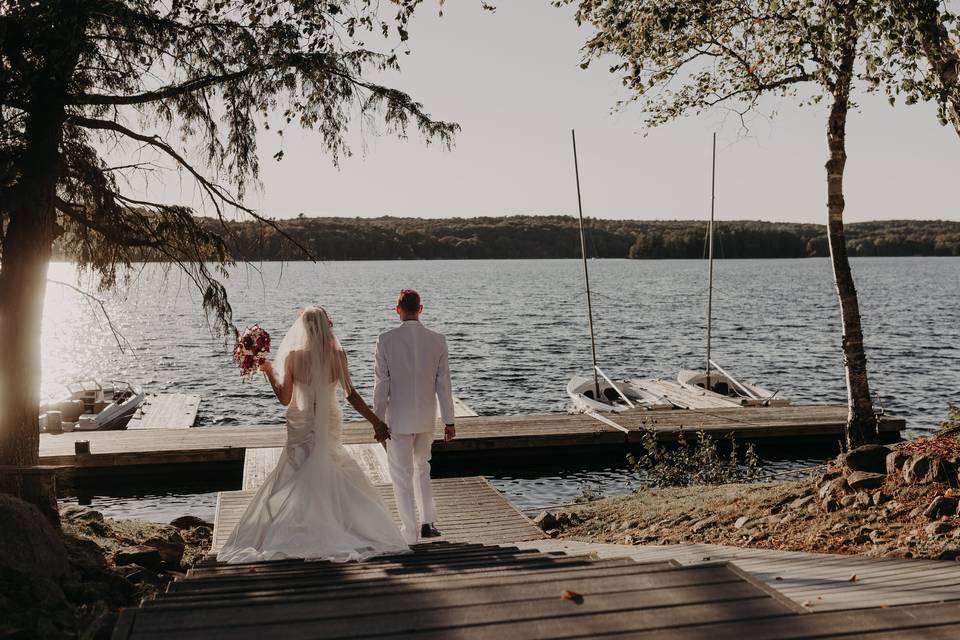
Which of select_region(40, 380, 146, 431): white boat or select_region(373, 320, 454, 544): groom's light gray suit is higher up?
select_region(373, 320, 454, 544): groom's light gray suit

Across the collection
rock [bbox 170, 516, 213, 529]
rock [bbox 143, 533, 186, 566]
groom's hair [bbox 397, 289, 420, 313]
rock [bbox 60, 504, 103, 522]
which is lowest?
rock [bbox 170, 516, 213, 529]

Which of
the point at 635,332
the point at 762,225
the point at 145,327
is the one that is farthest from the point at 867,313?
the point at 762,225

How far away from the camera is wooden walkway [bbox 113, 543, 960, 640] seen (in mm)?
2846

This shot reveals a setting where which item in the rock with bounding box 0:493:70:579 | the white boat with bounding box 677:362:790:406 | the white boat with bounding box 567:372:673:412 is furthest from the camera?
the white boat with bounding box 677:362:790:406

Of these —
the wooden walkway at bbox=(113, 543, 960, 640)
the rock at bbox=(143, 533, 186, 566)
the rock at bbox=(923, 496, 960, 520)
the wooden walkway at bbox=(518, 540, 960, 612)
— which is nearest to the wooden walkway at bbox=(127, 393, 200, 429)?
the rock at bbox=(143, 533, 186, 566)

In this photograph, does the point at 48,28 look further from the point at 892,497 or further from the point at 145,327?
the point at 145,327

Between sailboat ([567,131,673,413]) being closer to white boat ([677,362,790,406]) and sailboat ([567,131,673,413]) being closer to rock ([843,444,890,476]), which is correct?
white boat ([677,362,790,406])

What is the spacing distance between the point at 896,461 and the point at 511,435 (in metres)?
9.39

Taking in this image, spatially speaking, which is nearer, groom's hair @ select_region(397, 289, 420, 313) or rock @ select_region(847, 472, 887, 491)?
groom's hair @ select_region(397, 289, 420, 313)

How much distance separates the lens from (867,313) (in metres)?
66.8

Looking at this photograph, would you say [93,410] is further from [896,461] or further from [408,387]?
[896,461]

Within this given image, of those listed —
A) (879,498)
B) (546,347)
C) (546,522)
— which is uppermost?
(879,498)

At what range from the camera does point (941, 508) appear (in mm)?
6566

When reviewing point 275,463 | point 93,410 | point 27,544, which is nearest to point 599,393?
point 275,463
